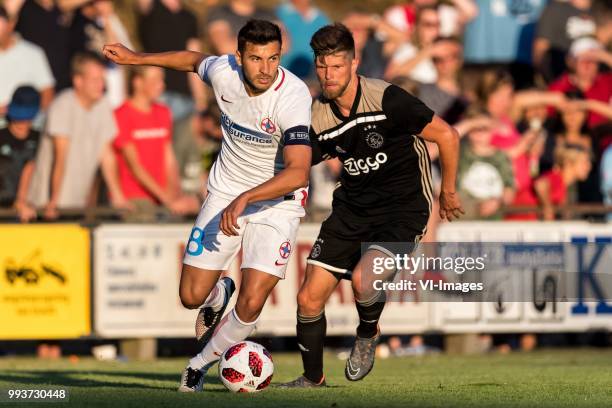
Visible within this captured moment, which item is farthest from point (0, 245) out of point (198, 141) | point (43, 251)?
point (198, 141)

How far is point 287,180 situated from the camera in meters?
9.05

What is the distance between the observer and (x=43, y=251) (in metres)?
14.8

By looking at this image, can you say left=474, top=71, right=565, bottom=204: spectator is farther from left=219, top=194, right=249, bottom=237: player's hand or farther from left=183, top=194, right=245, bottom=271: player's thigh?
left=219, top=194, right=249, bottom=237: player's hand

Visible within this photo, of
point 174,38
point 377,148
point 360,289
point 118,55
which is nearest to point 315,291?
point 360,289

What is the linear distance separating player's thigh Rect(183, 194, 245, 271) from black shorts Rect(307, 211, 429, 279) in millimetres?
686

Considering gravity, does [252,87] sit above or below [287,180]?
above

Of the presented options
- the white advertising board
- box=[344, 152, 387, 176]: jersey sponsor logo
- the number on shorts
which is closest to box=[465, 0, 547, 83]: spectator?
the white advertising board

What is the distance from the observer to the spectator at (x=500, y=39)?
18562 millimetres

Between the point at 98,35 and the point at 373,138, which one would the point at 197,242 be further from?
the point at 98,35

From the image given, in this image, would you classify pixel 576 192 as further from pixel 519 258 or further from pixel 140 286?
pixel 140 286

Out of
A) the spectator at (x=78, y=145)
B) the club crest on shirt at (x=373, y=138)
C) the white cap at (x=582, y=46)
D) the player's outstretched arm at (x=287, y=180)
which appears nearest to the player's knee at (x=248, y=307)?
the player's outstretched arm at (x=287, y=180)

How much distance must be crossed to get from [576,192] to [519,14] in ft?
10.5

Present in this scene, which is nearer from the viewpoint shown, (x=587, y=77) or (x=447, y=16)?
(x=587, y=77)

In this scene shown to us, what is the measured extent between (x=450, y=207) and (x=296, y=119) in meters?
1.60
